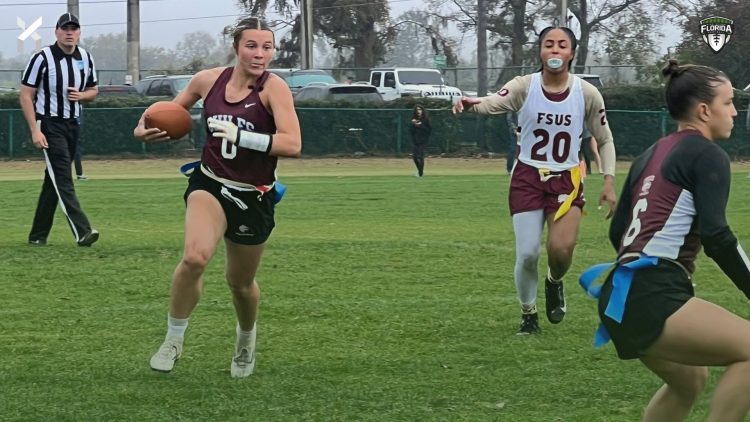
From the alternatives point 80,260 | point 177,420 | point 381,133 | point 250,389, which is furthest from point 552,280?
point 381,133

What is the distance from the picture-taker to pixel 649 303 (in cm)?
459

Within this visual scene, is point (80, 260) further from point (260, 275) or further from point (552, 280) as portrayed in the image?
point (552, 280)

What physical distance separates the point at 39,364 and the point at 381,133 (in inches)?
1175

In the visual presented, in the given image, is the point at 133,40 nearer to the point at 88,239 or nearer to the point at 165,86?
the point at 165,86

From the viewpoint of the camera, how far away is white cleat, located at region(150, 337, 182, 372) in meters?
6.83

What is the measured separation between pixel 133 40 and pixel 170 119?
4067 centimetres

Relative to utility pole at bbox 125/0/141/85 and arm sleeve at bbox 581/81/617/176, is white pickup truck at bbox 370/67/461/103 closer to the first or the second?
utility pole at bbox 125/0/141/85

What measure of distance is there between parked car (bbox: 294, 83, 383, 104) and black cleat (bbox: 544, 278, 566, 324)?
1199 inches

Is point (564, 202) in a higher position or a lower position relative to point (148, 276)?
higher

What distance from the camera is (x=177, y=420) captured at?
236 inches

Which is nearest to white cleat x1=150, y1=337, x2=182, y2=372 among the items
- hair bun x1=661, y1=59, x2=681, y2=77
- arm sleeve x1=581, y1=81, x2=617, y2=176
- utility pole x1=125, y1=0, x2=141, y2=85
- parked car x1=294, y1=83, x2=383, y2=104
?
arm sleeve x1=581, y1=81, x2=617, y2=176

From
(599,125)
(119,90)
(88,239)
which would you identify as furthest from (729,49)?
(599,125)

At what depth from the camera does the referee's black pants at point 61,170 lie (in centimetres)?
1230

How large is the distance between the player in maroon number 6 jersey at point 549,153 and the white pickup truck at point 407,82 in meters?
35.6
